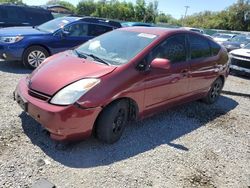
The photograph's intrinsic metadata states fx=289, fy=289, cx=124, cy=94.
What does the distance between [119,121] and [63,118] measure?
0.91 metres

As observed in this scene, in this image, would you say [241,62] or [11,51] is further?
[241,62]

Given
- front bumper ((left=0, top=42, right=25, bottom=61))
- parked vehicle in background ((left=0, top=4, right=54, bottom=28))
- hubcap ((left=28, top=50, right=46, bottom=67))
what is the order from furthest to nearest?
parked vehicle in background ((left=0, top=4, right=54, bottom=28)) → hubcap ((left=28, top=50, right=46, bottom=67)) → front bumper ((left=0, top=42, right=25, bottom=61))

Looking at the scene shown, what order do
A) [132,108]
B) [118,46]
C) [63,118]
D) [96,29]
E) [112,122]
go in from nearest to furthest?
[63,118] < [112,122] < [132,108] < [118,46] < [96,29]

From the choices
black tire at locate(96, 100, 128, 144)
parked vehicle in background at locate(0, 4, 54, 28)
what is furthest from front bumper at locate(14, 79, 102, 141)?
parked vehicle in background at locate(0, 4, 54, 28)

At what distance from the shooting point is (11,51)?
24.3ft

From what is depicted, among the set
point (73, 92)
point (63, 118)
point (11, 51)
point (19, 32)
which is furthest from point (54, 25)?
point (63, 118)

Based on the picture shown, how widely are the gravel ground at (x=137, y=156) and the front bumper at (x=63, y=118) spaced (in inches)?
12.1

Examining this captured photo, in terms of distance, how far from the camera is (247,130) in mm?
5391

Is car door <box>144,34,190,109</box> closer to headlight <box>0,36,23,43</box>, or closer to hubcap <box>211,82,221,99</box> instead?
hubcap <box>211,82,221,99</box>

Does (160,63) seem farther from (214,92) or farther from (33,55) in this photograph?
(33,55)

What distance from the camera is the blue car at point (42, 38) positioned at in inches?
294

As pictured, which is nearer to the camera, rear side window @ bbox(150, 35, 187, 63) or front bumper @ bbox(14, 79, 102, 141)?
front bumper @ bbox(14, 79, 102, 141)

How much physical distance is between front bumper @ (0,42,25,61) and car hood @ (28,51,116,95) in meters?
3.49

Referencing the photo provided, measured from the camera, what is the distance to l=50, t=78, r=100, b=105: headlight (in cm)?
354
